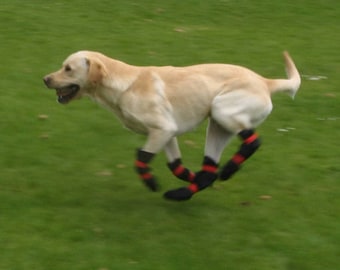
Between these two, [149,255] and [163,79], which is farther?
[163,79]

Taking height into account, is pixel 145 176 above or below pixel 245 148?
below

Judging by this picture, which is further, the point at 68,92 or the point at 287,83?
the point at 287,83

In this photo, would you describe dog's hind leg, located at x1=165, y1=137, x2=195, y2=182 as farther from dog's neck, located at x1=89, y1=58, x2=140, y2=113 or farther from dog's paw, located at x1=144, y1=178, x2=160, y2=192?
dog's neck, located at x1=89, y1=58, x2=140, y2=113

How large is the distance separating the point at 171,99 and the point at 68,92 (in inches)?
36.8

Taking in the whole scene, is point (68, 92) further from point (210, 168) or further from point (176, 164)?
point (210, 168)

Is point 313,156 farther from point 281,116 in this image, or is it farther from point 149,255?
point 149,255

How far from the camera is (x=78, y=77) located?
7273mm

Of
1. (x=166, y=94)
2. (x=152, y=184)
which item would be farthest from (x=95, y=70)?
(x=152, y=184)

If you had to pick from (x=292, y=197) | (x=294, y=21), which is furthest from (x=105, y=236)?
(x=294, y=21)

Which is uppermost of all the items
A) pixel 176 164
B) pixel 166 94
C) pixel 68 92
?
pixel 166 94

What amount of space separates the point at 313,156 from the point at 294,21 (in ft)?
23.2

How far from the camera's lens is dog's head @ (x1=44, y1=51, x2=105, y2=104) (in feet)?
23.7

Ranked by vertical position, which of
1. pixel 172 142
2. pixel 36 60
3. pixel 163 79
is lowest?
pixel 36 60

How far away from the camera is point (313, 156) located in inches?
350
